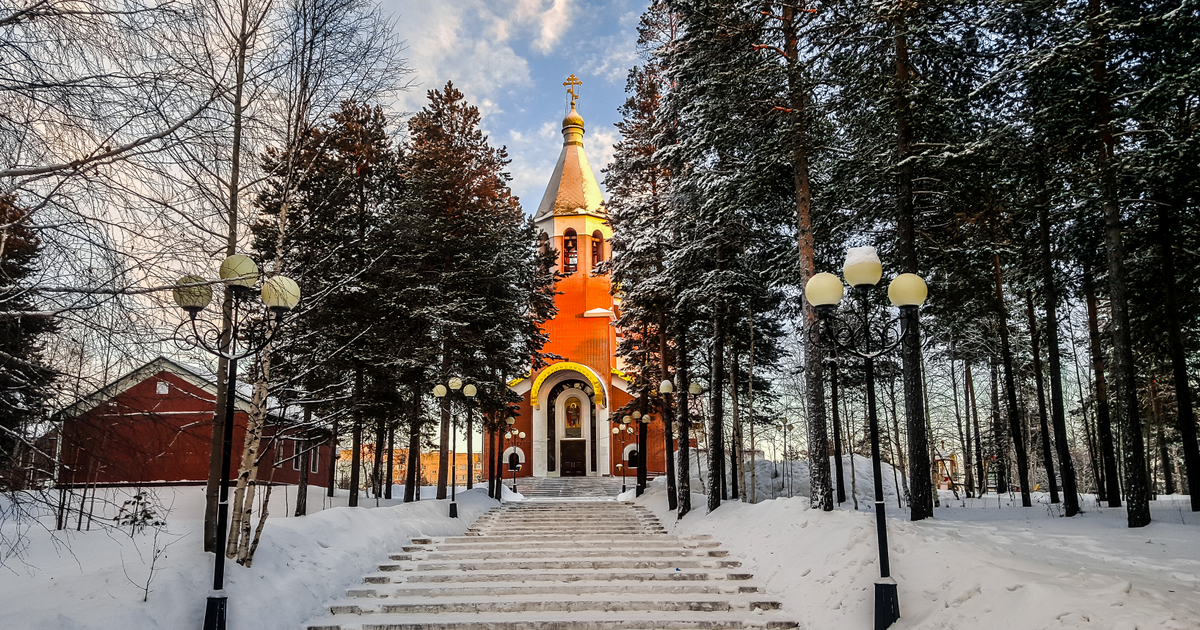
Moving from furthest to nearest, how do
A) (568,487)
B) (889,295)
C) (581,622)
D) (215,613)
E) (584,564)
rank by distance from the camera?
(568,487) → (584,564) → (889,295) → (581,622) → (215,613)

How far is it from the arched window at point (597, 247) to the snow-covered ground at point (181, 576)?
30.4m

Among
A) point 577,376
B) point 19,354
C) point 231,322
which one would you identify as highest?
point 577,376

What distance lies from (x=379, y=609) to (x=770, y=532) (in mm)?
5370

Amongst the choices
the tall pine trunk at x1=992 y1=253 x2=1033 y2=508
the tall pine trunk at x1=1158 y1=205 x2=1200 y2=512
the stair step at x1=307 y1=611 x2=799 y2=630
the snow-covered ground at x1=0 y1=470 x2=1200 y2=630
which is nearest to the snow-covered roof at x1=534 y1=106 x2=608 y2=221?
the tall pine trunk at x1=992 y1=253 x2=1033 y2=508

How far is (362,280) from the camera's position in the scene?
1659 centimetres

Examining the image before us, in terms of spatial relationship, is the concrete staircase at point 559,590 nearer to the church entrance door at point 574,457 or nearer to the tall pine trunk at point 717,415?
the tall pine trunk at point 717,415

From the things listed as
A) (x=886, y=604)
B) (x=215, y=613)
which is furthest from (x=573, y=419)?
(x=886, y=604)

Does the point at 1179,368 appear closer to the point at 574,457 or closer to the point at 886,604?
the point at 886,604

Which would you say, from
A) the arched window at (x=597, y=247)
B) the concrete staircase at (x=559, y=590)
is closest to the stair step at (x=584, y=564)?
the concrete staircase at (x=559, y=590)

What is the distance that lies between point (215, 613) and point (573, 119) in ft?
131

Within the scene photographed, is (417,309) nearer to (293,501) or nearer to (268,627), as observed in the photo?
(268,627)

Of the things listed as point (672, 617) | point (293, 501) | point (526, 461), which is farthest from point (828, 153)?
point (526, 461)

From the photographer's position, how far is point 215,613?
5988 mm

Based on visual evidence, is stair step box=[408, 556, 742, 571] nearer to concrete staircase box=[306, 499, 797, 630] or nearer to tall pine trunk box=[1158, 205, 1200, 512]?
concrete staircase box=[306, 499, 797, 630]
